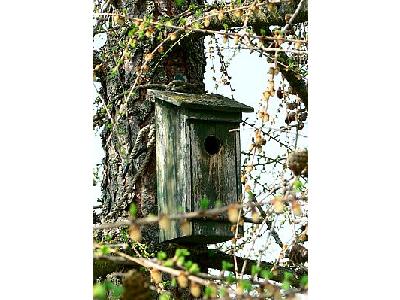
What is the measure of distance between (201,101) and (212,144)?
0.10m

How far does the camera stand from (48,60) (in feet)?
5.18

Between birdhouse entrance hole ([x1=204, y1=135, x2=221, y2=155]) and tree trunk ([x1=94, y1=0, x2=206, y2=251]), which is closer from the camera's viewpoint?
birdhouse entrance hole ([x1=204, y1=135, x2=221, y2=155])

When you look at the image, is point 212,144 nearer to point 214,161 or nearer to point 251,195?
point 214,161

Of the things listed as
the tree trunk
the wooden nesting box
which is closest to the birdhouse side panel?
the wooden nesting box

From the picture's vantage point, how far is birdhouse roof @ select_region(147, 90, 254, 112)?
1.87 m

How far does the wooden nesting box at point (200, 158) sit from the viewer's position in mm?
1875

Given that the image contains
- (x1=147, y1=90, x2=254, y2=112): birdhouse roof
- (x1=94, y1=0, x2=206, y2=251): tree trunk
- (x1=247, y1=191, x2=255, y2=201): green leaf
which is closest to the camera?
(x1=247, y1=191, x2=255, y2=201): green leaf

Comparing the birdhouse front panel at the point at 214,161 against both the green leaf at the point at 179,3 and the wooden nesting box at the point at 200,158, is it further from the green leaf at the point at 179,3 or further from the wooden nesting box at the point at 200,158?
the green leaf at the point at 179,3

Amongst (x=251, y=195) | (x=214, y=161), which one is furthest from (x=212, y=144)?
(x=251, y=195)

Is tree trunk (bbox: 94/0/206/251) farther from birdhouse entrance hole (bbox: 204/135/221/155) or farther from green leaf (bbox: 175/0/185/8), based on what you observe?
birdhouse entrance hole (bbox: 204/135/221/155)

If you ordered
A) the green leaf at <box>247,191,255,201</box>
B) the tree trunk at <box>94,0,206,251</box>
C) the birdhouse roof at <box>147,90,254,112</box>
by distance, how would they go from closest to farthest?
the green leaf at <box>247,191,255,201</box> < the birdhouse roof at <box>147,90,254,112</box> < the tree trunk at <box>94,0,206,251</box>

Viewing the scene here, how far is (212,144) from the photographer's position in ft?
6.28
